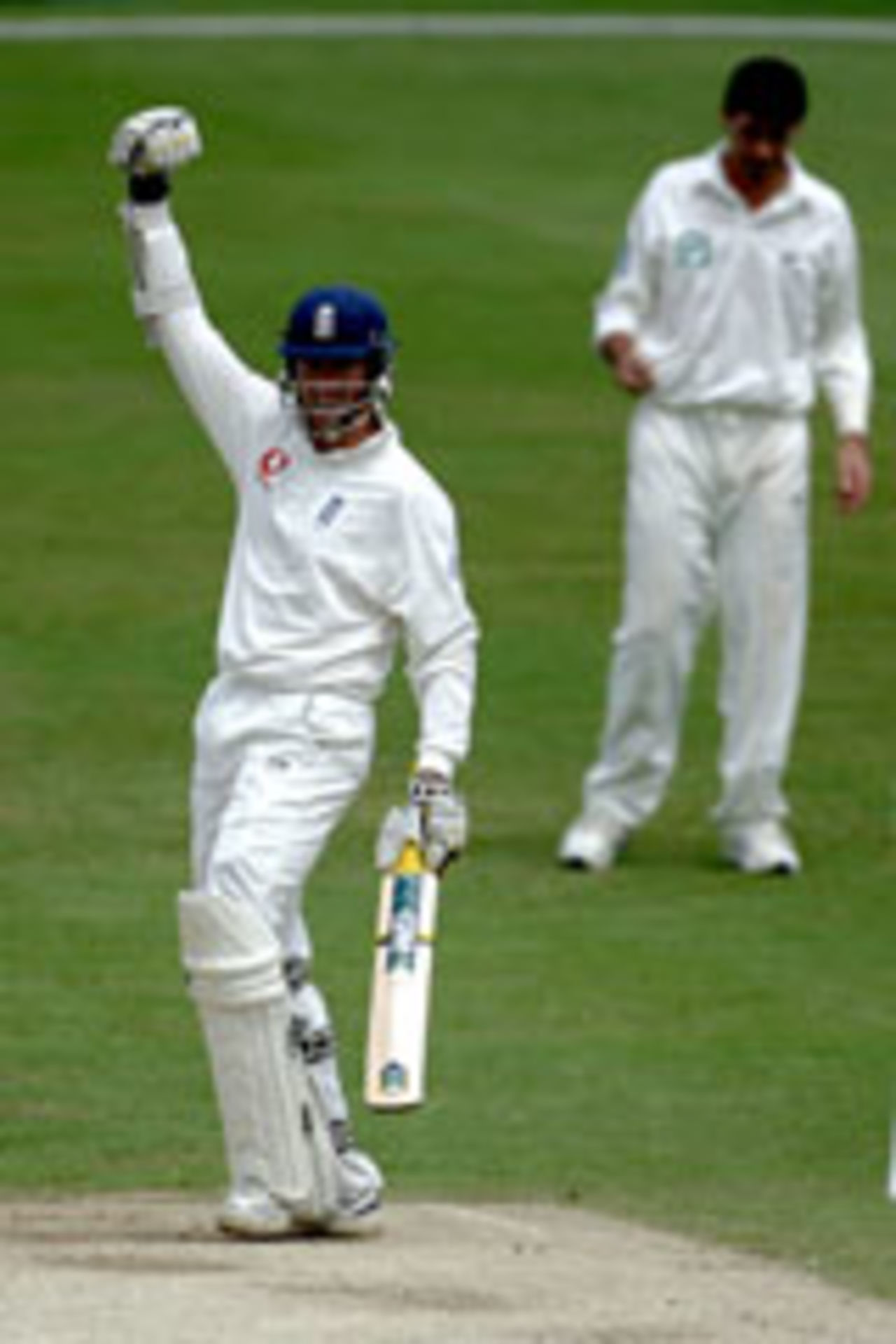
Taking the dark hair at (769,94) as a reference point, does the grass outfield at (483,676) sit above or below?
below

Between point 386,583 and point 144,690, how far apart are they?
29.1ft

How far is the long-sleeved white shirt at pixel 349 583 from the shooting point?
11.0 metres

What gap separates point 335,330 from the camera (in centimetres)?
1107

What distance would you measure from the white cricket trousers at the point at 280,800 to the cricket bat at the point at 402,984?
0.25 meters

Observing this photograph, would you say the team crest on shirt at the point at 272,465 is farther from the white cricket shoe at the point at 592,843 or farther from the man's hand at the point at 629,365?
the white cricket shoe at the point at 592,843

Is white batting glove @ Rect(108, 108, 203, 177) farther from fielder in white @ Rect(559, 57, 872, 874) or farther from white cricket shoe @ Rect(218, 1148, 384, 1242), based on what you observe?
fielder in white @ Rect(559, 57, 872, 874)

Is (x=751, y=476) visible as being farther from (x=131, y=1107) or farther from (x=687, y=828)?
(x=131, y=1107)

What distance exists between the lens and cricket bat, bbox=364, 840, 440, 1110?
10523 mm

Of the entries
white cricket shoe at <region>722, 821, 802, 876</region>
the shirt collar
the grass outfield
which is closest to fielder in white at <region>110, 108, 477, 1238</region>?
the grass outfield

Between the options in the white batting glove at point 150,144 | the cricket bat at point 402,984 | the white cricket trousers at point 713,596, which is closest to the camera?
the cricket bat at point 402,984

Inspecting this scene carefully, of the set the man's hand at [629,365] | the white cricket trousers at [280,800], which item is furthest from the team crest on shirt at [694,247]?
the white cricket trousers at [280,800]

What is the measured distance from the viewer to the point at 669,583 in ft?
52.6

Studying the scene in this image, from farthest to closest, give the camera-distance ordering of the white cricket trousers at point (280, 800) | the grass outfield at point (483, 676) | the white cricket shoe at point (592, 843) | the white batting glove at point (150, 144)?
the white cricket shoe at point (592, 843)
the grass outfield at point (483, 676)
the white batting glove at point (150, 144)
the white cricket trousers at point (280, 800)

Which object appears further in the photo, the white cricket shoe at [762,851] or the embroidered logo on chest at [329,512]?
the white cricket shoe at [762,851]
